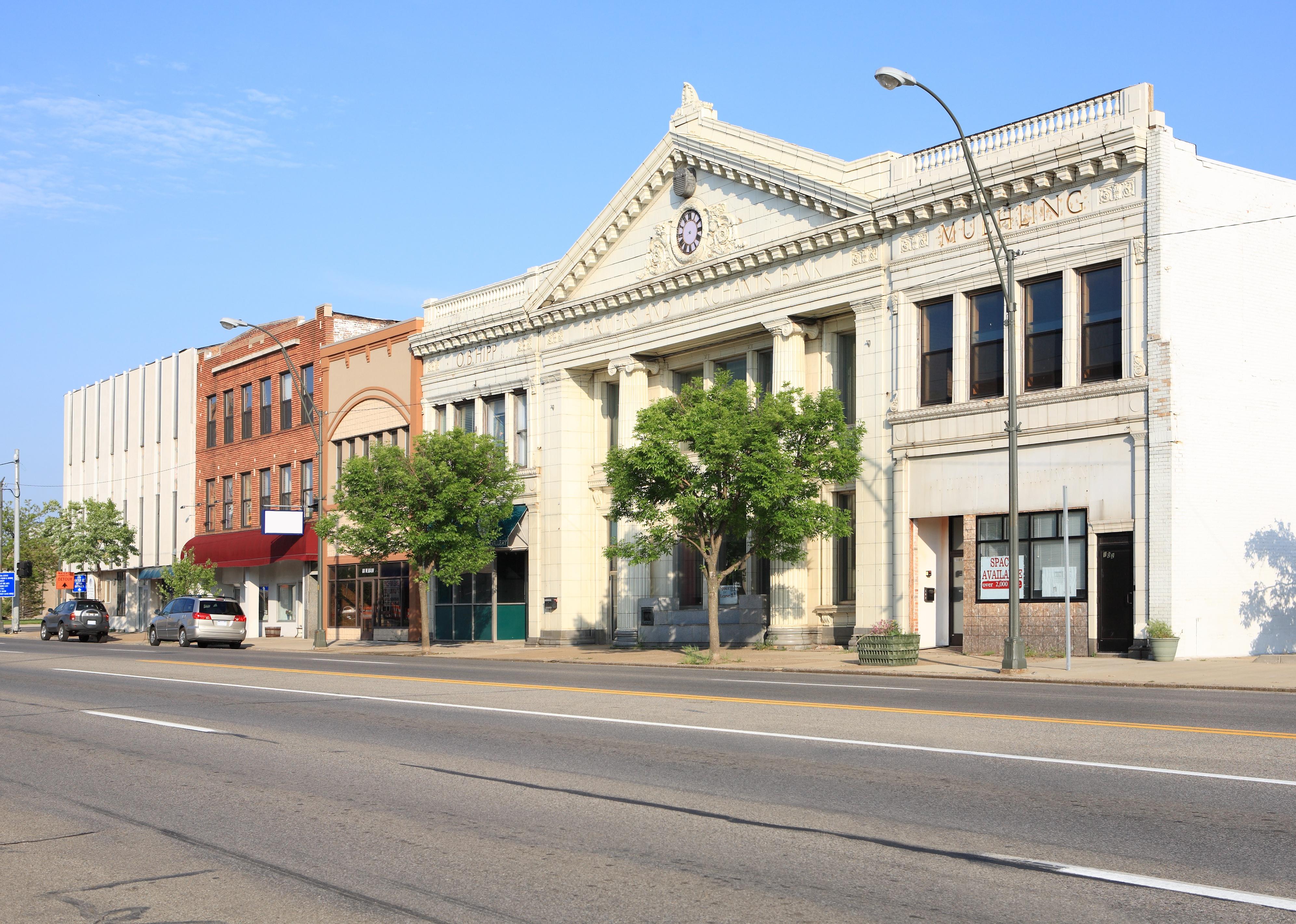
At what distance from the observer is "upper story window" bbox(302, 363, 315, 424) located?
52469 millimetres

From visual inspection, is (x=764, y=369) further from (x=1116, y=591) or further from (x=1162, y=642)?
(x=1162, y=642)

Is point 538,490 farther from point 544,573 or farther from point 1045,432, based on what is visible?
point 1045,432

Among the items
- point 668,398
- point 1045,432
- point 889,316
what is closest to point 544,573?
point 668,398

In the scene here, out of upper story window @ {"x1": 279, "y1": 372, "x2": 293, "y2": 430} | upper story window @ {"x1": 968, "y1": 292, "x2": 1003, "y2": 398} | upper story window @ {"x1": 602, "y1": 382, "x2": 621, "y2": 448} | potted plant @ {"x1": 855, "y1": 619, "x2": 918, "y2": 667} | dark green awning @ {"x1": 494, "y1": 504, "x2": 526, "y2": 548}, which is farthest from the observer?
upper story window @ {"x1": 279, "y1": 372, "x2": 293, "y2": 430}

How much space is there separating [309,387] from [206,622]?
42.7ft

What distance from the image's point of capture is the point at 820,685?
20078 millimetres

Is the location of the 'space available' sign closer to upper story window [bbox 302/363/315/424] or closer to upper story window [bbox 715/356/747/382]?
upper story window [bbox 715/356/747/382]

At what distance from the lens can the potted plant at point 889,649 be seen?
25.6 m

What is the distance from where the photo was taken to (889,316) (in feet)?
100

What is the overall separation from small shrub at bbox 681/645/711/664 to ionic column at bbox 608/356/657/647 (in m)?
7.28

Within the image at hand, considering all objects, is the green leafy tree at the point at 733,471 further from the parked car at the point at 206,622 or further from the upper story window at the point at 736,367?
the parked car at the point at 206,622

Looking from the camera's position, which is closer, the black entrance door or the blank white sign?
the black entrance door

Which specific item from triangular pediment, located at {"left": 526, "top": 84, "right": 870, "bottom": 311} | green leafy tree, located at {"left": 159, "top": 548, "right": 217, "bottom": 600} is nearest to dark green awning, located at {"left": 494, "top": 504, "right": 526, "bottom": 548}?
triangular pediment, located at {"left": 526, "top": 84, "right": 870, "bottom": 311}

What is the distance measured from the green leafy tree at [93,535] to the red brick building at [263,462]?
492 cm
